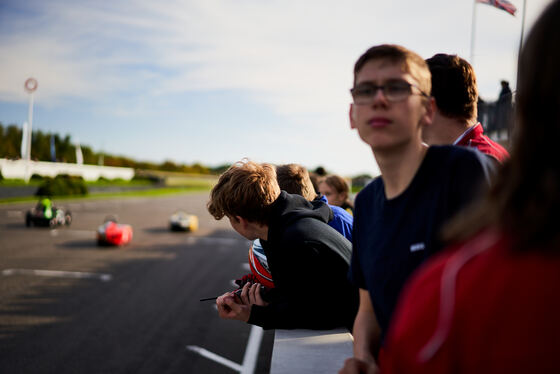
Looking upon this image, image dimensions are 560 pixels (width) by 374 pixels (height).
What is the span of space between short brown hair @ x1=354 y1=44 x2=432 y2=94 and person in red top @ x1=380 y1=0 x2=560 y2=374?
0.82 m

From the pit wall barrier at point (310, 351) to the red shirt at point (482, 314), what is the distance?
6.32 ft

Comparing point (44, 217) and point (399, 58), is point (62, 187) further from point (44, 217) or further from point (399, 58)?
point (399, 58)

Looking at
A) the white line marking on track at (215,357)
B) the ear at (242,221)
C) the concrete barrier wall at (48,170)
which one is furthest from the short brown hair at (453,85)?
the concrete barrier wall at (48,170)

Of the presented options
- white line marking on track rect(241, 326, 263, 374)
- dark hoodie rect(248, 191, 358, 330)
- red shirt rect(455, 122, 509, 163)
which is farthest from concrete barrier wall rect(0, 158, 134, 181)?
red shirt rect(455, 122, 509, 163)

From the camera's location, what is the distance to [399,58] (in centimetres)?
161

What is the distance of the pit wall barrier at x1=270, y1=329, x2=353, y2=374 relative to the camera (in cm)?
262

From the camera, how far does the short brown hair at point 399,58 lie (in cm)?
160

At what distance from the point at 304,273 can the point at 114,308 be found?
6.99 meters

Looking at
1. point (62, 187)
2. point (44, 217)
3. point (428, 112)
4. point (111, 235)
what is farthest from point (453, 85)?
point (62, 187)

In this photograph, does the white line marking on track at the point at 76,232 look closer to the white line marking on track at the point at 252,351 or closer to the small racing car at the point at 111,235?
the small racing car at the point at 111,235

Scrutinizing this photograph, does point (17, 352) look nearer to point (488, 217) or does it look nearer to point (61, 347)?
point (61, 347)

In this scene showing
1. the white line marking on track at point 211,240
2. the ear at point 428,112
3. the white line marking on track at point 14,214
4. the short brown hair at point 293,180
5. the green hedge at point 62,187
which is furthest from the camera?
the green hedge at point 62,187

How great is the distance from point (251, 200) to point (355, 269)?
1.08m

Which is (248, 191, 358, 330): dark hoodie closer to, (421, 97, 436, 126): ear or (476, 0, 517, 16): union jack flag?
(421, 97, 436, 126): ear
